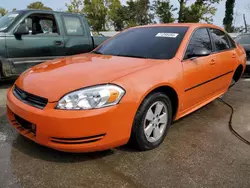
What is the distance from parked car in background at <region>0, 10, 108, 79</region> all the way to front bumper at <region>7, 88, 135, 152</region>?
298 cm

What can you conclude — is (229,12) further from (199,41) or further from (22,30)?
(199,41)

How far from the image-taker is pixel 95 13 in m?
28.1

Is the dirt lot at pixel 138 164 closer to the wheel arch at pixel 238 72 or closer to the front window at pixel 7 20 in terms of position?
the wheel arch at pixel 238 72

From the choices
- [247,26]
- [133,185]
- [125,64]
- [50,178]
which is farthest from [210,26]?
[247,26]

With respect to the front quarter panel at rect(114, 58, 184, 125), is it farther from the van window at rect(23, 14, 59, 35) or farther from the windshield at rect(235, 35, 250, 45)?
the windshield at rect(235, 35, 250, 45)

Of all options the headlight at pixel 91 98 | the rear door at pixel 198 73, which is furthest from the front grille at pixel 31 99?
the rear door at pixel 198 73

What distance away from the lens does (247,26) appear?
25516 mm

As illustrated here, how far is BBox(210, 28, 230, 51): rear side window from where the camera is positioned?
12.7 feet

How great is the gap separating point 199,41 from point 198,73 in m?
0.58

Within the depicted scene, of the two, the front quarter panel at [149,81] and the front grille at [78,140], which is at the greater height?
the front quarter panel at [149,81]

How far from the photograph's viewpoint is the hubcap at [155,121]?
8.59ft

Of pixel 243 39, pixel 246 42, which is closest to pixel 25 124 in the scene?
pixel 246 42

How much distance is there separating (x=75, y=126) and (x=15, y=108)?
739 millimetres

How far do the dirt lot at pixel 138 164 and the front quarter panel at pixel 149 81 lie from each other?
0.48 metres
